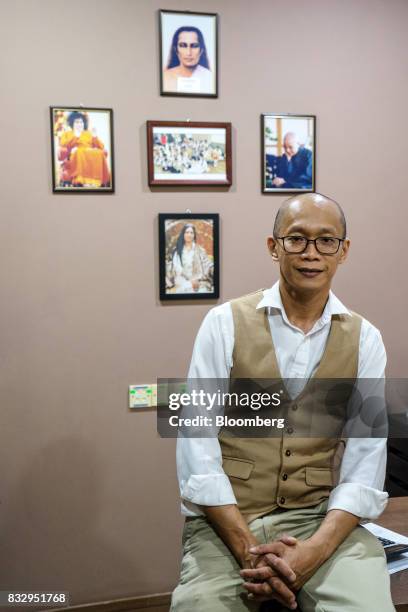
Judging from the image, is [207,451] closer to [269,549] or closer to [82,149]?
[269,549]

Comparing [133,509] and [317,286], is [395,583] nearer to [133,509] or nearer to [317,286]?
[317,286]

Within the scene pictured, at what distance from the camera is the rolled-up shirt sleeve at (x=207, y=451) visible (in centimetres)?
157

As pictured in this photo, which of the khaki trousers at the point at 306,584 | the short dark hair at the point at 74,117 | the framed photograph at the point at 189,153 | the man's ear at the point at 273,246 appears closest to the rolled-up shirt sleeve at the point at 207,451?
the khaki trousers at the point at 306,584

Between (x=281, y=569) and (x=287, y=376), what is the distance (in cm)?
52

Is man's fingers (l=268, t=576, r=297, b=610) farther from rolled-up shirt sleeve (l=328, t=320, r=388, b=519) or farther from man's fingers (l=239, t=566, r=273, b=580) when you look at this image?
rolled-up shirt sleeve (l=328, t=320, r=388, b=519)

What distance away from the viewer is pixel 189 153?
247 centimetres

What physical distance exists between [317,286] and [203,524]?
0.74 metres

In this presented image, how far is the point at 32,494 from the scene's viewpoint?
246 centimetres

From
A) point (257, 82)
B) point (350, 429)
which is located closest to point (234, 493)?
point (350, 429)

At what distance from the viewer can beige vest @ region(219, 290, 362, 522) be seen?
1628 mm

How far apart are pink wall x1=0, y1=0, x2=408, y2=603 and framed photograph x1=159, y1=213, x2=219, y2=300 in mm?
47

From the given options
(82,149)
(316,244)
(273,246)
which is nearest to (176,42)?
(82,149)

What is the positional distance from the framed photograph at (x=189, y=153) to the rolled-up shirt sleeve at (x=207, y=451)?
3.06ft

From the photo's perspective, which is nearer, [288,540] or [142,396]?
[288,540]
